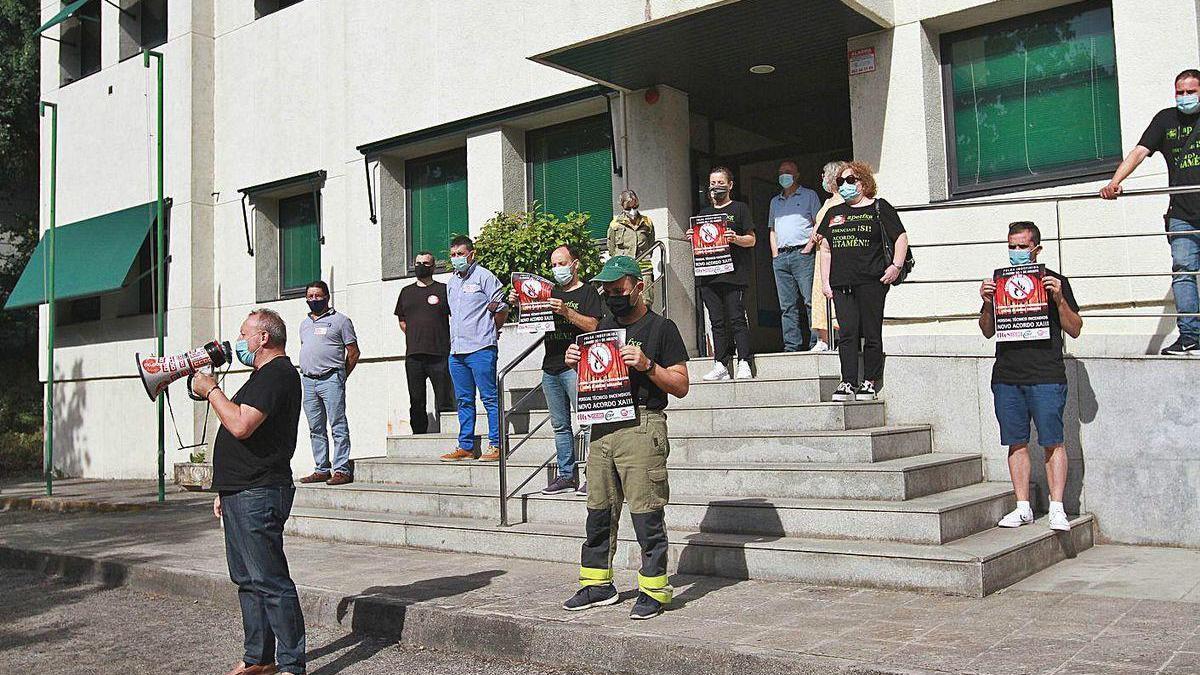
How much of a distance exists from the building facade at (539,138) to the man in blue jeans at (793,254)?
32.9 inches

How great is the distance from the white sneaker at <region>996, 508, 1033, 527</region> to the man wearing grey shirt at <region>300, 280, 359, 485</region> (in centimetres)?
647

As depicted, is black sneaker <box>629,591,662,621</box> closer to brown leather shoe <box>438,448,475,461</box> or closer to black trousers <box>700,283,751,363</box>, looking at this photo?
black trousers <box>700,283,751,363</box>

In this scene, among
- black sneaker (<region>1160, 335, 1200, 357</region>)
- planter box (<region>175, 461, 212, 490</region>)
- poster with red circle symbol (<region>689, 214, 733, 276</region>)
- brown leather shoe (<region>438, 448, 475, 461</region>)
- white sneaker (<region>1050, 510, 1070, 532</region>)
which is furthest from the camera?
planter box (<region>175, 461, 212, 490</region>)

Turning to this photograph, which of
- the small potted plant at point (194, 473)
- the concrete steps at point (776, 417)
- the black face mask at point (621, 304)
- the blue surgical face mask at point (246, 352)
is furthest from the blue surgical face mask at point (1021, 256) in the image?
the small potted plant at point (194, 473)

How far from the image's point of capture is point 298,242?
53.0ft

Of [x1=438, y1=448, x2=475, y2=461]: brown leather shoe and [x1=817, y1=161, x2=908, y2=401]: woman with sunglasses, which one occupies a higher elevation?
[x1=817, y1=161, x2=908, y2=401]: woman with sunglasses

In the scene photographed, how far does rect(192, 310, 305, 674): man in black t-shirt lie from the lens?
557 centimetres

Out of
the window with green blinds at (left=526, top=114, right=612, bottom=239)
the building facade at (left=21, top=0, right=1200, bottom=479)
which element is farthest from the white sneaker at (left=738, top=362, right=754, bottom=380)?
the window with green blinds at (left=526, top=114, right=612, bottom=239)

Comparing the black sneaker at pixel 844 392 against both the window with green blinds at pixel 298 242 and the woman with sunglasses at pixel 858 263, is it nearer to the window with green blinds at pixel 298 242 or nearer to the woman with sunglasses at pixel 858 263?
the woman with sunglasses at pixel 858 263

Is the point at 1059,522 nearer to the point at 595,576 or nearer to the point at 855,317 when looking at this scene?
the point at 855,317

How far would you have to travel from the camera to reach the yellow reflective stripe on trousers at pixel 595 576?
622 centimetres

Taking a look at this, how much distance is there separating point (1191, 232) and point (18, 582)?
10.2 meters

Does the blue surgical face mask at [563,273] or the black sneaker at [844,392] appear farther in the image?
the black sneaker at [844,392]

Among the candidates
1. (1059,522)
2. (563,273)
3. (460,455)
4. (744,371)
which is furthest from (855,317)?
(460,455)
